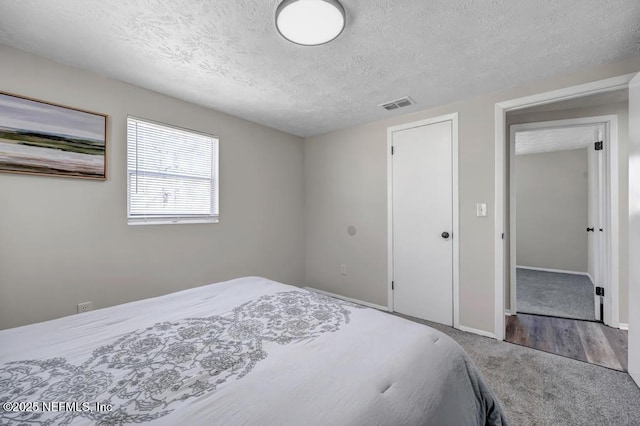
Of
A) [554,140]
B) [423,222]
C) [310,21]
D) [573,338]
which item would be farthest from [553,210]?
[310,21]

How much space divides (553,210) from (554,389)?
4847mm

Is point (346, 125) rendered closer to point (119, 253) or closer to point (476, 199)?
point (476, 199)

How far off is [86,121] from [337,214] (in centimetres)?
277

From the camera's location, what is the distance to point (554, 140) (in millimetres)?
4559

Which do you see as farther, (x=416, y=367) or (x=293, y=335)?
(x=293, y=335)

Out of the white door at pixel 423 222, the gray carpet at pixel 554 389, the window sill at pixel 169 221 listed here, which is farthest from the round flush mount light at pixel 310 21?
the gray carpet at pixel 554 389

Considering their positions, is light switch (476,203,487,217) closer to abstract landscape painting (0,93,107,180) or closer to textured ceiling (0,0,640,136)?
textured ceiling (0,0,640,136)

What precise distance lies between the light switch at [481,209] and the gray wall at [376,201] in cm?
4

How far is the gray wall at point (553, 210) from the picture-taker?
A: 509cm

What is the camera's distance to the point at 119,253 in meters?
2.35

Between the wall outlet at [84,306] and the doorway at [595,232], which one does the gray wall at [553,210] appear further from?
the wall outlet at [84,306]

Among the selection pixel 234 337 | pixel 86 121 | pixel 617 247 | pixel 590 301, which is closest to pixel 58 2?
pixel 86 121

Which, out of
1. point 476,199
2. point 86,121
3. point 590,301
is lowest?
point 590,301

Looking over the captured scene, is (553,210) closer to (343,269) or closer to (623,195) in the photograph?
(623,195)
